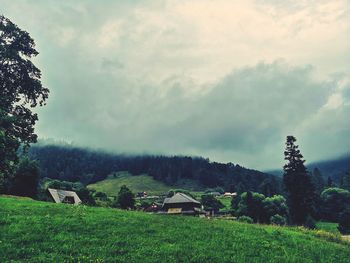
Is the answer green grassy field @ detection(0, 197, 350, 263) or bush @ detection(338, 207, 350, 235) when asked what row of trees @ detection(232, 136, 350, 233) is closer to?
bush @ detection(338, 207, 350, 235)

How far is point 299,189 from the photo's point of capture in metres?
Answer: 75.2

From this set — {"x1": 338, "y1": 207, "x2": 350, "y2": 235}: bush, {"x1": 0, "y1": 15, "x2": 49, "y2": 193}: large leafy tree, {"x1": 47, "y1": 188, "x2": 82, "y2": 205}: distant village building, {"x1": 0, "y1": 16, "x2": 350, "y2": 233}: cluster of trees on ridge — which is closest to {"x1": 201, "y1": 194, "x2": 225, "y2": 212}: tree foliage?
{"x1": 0, "y1": 16, "x2": 350, "y2": 233}: cluster of trees on ridge

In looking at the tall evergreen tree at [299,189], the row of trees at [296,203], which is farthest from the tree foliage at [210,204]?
the tall evergreen tree at [299,189]

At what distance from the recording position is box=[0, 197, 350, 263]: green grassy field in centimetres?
1792

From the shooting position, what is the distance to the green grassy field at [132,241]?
58.8ft

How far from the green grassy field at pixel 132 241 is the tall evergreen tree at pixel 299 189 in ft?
165

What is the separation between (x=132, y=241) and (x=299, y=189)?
6186 centimetres

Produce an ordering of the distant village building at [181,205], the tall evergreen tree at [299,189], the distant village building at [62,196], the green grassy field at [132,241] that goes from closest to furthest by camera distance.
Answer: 1. the green grassy field at [132,241]
2. the tall evergreen tree at [299,189]
3. the distant village building at [62,196]
4. the distant village building at [181,205]

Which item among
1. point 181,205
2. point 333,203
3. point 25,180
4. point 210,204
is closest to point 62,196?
point 25,180

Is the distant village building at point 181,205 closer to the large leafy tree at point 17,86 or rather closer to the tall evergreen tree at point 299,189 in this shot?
the tall evergreen tree at point 299,189

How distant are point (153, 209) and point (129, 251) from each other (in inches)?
5832

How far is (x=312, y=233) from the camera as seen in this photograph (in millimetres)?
32188

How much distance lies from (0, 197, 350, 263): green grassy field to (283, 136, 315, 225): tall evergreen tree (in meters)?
50.3

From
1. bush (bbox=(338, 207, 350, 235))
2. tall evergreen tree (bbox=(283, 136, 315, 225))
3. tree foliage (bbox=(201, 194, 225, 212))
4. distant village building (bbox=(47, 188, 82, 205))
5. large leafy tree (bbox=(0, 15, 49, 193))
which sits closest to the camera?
large leafy tree (bbox=(0, 15, 49, 193))
